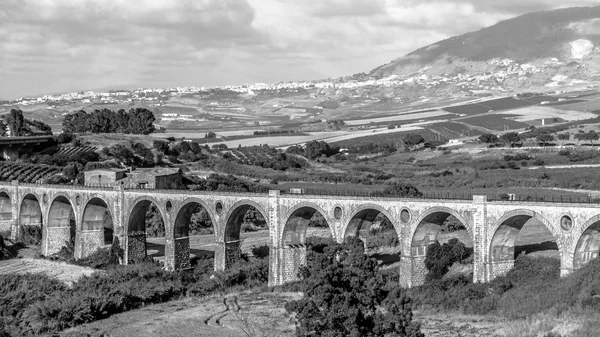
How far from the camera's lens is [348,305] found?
132 feet

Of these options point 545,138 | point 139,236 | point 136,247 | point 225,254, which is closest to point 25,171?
point 139,236

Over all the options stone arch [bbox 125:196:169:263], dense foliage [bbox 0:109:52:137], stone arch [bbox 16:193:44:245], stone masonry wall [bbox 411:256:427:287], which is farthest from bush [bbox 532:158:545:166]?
dense foliage [bbox 0:109:52:137]

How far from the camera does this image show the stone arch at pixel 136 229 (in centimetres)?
7444

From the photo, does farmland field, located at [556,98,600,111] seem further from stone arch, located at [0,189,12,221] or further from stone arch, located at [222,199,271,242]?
stone arch, located at [222,199,271,242]

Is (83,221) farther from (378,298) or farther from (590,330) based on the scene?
(590,330)

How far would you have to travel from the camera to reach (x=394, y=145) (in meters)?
144

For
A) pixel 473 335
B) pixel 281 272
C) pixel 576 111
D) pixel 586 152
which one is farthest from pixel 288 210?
pixel 576 111

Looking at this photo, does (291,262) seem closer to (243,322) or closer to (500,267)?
(243,322)

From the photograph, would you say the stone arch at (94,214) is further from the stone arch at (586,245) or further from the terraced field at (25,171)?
the stone arch at (586,245)

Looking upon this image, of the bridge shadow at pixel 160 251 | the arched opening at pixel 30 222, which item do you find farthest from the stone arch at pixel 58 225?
the bridge shadow at pixel 160 251

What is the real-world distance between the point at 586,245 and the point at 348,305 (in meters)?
16.3

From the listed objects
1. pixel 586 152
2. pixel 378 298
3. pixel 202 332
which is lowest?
pixel 202 332

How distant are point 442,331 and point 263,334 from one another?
9.65m

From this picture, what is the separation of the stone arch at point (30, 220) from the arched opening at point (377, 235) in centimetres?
3188
